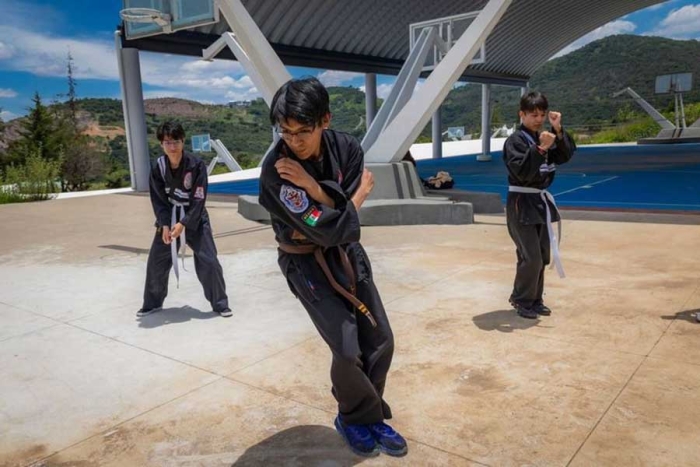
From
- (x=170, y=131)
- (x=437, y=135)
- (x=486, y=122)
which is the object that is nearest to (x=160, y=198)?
(x=170, y=131)

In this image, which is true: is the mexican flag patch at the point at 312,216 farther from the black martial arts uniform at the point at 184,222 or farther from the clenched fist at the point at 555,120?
the black martial arts uniform at the point at 184,222

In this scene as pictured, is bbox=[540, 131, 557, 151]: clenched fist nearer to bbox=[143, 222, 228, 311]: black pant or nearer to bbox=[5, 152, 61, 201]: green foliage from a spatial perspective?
bbox=[143, 222, 228, 311]: black pant

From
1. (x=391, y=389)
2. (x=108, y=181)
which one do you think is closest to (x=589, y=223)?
(x=391, y=389)

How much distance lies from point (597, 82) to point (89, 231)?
92.7 metres

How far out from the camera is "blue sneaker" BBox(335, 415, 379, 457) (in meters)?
2.73

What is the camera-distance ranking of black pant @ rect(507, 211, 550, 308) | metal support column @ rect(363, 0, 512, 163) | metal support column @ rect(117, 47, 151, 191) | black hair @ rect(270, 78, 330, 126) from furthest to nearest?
A: metal support column @ rect(117, 47, 151, 191), metal support column @ rect(363, 0, 512, 163), black pant @ rect(507, 211, 550, 308), black hair @ rect(270, 78, 330, 126)

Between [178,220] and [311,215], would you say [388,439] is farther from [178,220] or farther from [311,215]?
[178,220]

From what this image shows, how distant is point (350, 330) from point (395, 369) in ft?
4.42

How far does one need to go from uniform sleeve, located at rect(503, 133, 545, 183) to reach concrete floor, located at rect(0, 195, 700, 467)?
1.23 m

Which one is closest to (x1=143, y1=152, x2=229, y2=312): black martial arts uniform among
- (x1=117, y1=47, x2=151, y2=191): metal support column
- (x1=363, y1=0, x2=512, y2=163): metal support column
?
(x1=363, y1=0, x2=512, y2=163): metal support column

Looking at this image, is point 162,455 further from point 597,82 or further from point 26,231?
point 597,82

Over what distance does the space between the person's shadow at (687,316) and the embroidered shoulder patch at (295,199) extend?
3.64 m

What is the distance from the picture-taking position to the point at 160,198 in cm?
516

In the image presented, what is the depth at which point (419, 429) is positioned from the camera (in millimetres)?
2990
